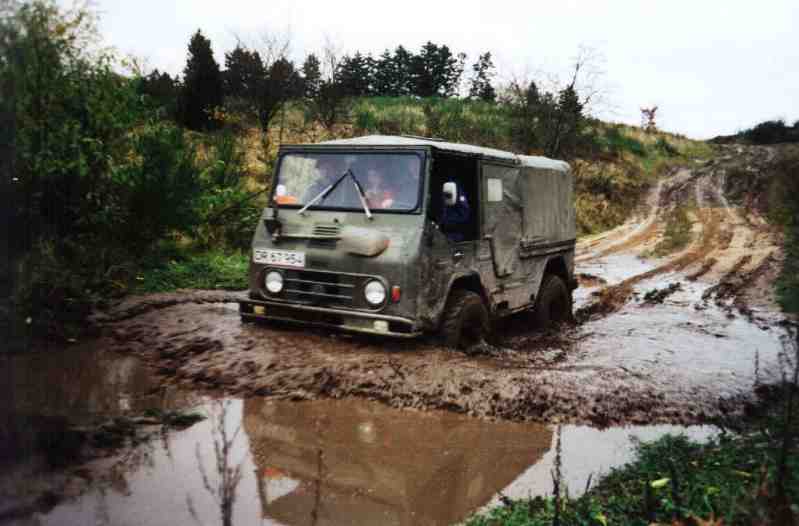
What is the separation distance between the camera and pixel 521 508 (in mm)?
3473

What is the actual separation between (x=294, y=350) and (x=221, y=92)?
1947 centimetres

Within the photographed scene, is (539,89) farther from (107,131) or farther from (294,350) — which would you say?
(294,350)

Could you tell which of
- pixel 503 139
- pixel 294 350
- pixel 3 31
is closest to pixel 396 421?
pixel 294 350

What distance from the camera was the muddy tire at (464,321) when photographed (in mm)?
5949

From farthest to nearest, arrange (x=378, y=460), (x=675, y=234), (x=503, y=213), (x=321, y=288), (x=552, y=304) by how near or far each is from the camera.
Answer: (x=675, y=234) < (x=552, y=304) < (x=503, y=213) < (x=321, y=288) < (x=378, y=460)

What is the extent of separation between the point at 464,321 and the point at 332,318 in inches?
50.8

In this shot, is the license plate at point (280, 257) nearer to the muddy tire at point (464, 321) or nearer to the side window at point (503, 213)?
the muddy tire at point (464, 321)

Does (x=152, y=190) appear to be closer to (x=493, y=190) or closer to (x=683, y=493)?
→ (x=493, y=190)

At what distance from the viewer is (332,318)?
5.70 metres

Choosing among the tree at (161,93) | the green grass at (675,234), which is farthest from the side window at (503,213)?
the green grass at (675,234)

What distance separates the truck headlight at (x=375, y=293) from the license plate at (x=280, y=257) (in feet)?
2.21

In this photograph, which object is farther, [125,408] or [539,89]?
[539,89]

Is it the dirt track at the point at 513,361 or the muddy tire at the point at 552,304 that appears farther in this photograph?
the muddy tire at the point at 552,304

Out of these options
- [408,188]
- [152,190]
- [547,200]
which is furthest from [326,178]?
[547,200]
